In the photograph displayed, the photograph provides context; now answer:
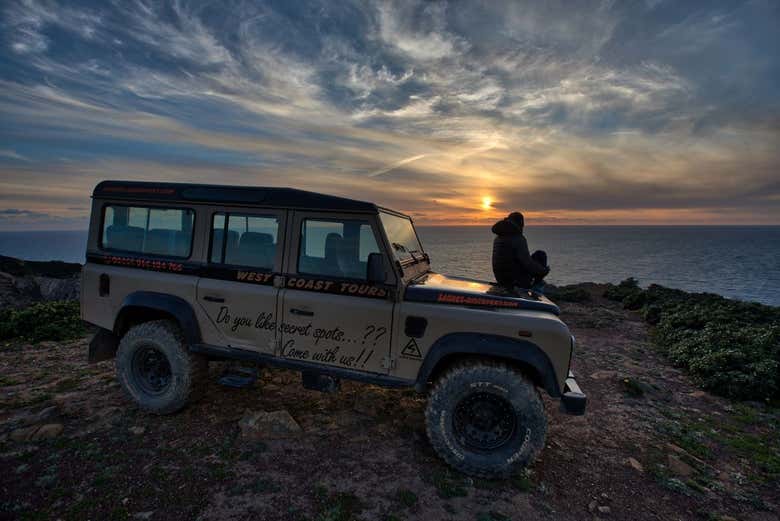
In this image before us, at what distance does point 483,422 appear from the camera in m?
Result: 4.07

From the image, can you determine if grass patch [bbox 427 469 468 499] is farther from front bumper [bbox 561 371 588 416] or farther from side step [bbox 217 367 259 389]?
side step [bbox 217 367 259 389]

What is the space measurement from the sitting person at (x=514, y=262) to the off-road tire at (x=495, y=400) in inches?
66.2

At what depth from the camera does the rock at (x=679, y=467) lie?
4.26 metres

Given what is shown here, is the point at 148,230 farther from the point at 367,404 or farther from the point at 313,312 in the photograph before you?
the point at 367,404

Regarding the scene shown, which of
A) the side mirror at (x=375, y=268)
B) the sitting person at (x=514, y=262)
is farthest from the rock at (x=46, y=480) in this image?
the sitting person at (x=514, y=262)

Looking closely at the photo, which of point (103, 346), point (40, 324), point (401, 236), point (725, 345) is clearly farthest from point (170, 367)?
point (725, 345)

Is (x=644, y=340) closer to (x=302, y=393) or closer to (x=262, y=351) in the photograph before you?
(x=302, y=393)

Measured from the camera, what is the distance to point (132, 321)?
16.9ft

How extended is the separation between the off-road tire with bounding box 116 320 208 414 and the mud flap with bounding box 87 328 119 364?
56 centimetres

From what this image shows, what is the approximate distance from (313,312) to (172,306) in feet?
6.36

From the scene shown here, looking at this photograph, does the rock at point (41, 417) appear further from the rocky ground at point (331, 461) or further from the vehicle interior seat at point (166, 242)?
the vehicle interior seat at point (166, 242)

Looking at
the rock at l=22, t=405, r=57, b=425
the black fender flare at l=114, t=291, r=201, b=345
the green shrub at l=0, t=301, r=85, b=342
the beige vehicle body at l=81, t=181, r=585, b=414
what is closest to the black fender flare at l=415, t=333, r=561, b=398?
the beige vehicle body at l=81, t=181, r=585, b=414

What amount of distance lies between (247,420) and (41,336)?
7.43 m

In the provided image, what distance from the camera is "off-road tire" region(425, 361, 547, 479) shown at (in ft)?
12.5
